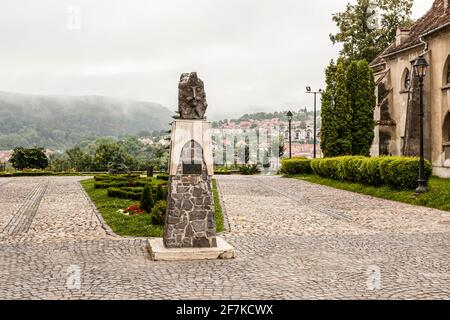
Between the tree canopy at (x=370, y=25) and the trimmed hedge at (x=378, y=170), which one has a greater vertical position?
the tree canopy at (x=370, y=25)

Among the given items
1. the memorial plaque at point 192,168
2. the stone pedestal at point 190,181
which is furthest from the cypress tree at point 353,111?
the memorial plaque at point 192,168

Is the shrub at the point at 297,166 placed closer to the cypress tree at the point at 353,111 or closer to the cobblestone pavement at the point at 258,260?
the cypress tree at the point at 353,111

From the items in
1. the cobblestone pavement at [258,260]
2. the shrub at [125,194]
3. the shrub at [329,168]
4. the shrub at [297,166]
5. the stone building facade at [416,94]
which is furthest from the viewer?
the shrub at [297,166]

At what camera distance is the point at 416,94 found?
27.2m

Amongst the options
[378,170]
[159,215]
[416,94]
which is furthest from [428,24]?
[159,215]

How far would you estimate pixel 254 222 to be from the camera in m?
13.7

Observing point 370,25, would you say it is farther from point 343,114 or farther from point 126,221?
point 126,221

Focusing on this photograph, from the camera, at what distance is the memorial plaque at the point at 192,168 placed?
29.9ft

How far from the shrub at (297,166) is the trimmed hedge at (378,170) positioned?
7.31m

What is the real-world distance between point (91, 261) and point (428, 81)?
23.7 meters

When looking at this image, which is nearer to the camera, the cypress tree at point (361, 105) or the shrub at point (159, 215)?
the shrub at point (159, 215)

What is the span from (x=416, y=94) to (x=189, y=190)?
21.5 meters
